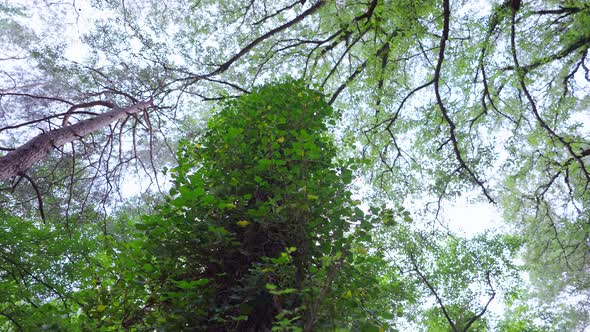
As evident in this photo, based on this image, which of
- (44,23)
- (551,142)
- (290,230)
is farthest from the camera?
(44,23)

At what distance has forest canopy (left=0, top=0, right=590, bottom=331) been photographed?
1.92m

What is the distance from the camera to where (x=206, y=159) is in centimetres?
281

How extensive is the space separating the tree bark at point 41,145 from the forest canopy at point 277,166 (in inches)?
1.0

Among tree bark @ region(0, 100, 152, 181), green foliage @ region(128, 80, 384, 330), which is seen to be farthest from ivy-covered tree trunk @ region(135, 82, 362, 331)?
tree bark @ region(0, 100, 152, 181)

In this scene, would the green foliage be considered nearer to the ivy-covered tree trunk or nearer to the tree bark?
the ivy-covered tree trunk

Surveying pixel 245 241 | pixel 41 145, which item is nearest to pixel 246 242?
pixel 245 241

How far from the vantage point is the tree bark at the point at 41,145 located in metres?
3.75

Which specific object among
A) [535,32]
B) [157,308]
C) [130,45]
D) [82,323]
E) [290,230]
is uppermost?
[535,32]

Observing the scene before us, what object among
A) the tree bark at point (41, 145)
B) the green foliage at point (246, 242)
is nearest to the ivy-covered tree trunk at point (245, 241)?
the green foliage at point (246, 242)

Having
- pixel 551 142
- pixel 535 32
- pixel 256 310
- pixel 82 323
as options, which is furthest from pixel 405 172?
pixel 82 323

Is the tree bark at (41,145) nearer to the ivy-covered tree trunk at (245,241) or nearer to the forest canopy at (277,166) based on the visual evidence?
the forest canopy at (277,166)

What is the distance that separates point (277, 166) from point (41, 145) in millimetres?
3622

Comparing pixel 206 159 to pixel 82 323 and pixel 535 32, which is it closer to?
pixel 82 323

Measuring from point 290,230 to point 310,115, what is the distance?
1525 millimetres
